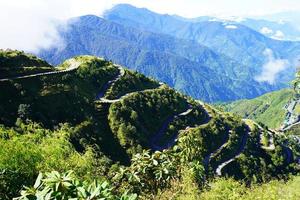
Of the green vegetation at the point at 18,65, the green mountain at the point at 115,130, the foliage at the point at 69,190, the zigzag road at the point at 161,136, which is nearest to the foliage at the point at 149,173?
the green mountain at the point at 115,130

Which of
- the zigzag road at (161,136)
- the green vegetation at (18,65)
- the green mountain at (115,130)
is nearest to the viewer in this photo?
the green mountain at (115,130)

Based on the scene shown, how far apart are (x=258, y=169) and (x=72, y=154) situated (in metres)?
153

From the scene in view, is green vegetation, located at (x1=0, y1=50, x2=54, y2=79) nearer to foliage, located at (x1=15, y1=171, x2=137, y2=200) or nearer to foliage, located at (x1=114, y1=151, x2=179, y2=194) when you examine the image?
foliage, located at (x1=114, y1=151, x2=179, y2=194)

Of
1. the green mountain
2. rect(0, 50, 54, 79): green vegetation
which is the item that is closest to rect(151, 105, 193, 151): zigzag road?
the green mountain

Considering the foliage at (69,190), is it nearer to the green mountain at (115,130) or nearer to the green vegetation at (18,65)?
the green mountain at (115,130)

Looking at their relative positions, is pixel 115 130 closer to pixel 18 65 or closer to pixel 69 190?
pixel 18 65

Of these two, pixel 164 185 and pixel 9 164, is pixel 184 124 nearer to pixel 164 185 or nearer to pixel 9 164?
pixel 164 185

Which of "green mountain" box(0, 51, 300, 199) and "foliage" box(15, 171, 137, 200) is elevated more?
"foliage" box(15, 171, 137, 200)

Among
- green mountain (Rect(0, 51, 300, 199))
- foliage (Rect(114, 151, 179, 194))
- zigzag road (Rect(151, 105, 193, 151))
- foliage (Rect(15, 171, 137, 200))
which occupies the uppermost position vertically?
foliage (Rect(15, 171, 137, 200))

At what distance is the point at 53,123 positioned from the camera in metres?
152

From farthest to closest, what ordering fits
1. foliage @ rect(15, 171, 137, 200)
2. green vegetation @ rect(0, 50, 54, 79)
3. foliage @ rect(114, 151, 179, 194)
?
1. green vegetation @ rect(0, 50, 54, 79)
2. foliage @ rect(114, 151, 179, 194)
3. foliage @ rect(15, 171, 137, 200)

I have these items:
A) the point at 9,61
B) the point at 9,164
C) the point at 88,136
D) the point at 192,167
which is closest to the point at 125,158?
the point at 88,136

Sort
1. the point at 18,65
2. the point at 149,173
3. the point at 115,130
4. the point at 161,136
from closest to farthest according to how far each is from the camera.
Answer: the point at 149,173 → the point at 115,130 → the point at 18,65 → the point at 161,136

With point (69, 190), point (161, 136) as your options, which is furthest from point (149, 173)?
point (161, 136)
